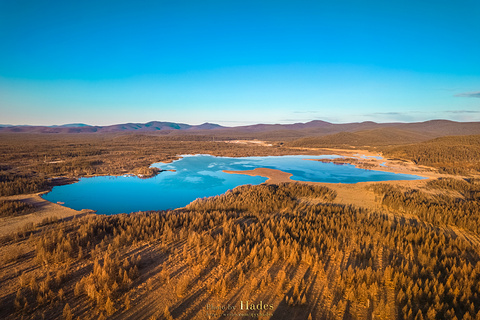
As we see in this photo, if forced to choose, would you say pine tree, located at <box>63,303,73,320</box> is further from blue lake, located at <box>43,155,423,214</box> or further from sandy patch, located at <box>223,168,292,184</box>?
sandy patch, located at <box>223,168,292,184</box>

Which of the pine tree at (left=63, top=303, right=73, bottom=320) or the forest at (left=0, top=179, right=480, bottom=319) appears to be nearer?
the pine tree at (left=63, top=303, right=73, bottom=320)

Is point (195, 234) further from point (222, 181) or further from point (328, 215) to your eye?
point (222, 181)

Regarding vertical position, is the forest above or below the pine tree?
below

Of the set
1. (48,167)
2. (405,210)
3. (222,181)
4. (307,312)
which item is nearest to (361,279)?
(307,312)

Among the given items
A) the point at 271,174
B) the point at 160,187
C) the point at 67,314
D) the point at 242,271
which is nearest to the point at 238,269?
the point at 242,271

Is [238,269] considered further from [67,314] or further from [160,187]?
[160,187]

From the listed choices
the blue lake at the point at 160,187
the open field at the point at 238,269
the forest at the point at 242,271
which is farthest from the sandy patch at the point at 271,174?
the forest at the point at 242,271

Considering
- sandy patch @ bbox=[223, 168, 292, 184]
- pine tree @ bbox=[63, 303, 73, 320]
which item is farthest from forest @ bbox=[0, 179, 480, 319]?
sandy patch @ bbox=[223, 168, 292, 184]

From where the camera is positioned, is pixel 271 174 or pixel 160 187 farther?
pixel 271 174

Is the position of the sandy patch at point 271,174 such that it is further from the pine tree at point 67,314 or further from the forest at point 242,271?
the pine tree at point 67,314

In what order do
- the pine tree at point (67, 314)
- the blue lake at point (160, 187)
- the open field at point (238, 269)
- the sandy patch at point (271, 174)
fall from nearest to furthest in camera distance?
the pine tree at point (67, 314)
the open field at point (238, 269)
the blue lake at point (160, 187)
the sandy patch at point (271, 174)

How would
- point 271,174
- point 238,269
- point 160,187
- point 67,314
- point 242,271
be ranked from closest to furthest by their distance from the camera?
point 67,314 < point 242,271 < point 238,269 < point 160,187 < point 271,174
